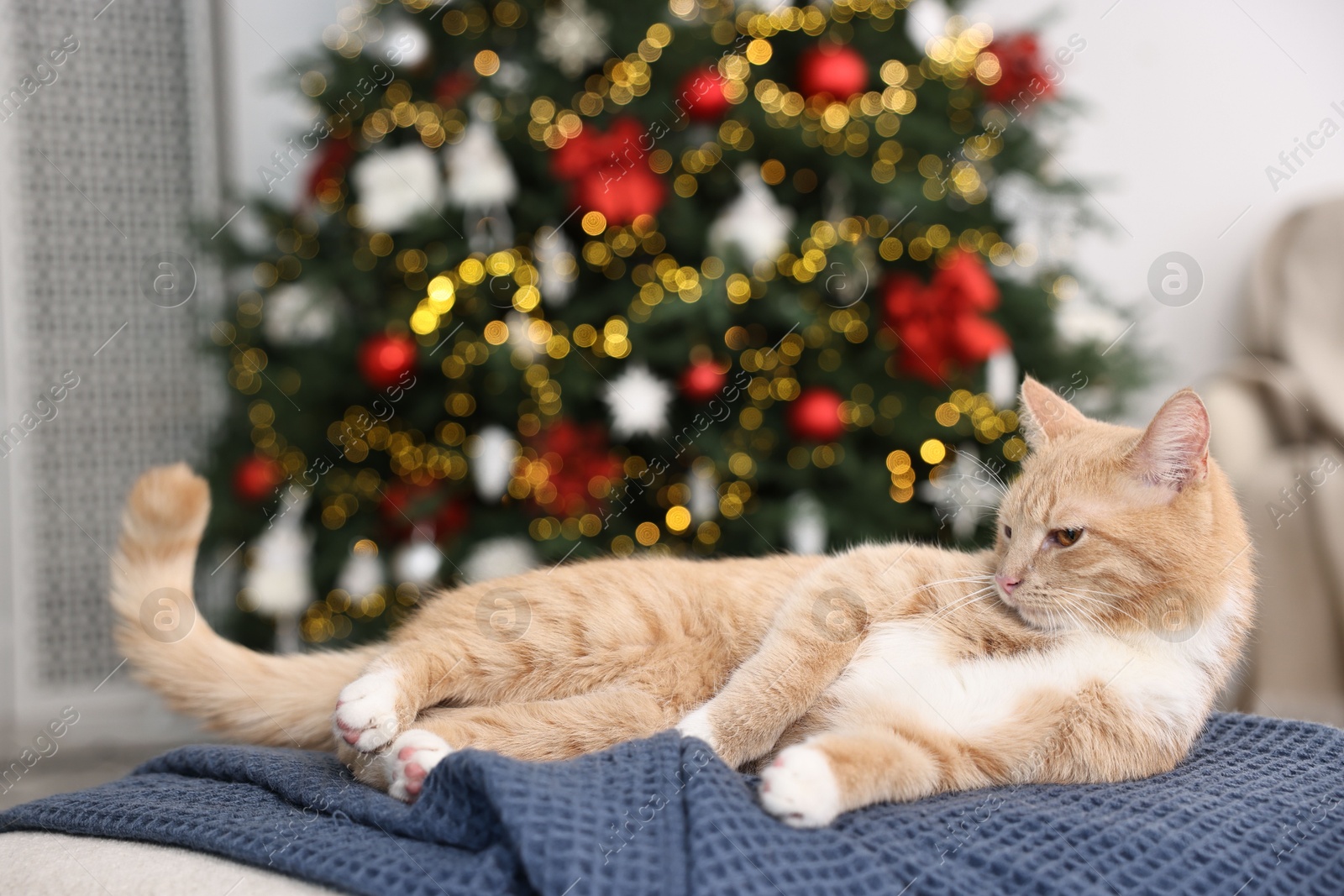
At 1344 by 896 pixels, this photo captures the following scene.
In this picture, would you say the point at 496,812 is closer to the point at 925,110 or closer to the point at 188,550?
the point at 188,550

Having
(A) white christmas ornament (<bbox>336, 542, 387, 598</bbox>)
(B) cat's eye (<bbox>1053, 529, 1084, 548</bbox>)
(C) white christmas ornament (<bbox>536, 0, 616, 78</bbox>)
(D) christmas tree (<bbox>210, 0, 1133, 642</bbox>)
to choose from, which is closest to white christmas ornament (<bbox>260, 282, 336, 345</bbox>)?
(D) christmas tree (<bbox>210, 0, 1133, 642</bbox>)

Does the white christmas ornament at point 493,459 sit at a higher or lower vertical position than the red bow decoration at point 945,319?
lower

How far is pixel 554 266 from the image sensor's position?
2.04 m

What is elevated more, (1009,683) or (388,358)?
(388,358)

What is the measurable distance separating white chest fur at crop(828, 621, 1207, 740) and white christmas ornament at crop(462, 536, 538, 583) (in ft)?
3.72

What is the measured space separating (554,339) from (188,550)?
0.98 m

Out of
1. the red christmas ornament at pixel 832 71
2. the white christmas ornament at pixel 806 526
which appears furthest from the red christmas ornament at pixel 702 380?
the red christmas ornament at pixel 832 71

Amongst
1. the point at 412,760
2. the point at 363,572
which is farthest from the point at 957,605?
the point at 363,572

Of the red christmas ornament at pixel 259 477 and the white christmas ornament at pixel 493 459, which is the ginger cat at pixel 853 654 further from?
the red christmas ornament at pixel 259 477

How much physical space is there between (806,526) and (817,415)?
24 cm

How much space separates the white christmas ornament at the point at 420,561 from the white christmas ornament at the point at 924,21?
158 cm

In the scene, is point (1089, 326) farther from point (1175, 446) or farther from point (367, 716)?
point (367, 716)

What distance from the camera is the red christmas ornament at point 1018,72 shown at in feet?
7.03

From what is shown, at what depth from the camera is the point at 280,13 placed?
303 cm
